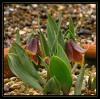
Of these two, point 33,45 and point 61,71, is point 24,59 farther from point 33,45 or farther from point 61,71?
point 61,71

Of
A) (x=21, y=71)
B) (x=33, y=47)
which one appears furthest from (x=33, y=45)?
(x=21, y=71)

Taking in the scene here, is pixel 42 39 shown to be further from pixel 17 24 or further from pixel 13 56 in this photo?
pixel 17 24

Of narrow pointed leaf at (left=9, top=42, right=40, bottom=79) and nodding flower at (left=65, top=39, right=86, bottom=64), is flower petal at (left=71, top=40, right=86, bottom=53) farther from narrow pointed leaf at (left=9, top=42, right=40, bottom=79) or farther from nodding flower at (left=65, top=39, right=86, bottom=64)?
narrow pointed leaf at (left=9, top=42, right=40, bottom=79)

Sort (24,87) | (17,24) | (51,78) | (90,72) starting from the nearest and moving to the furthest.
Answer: (51,78)
(24,87)
(90,72)
(17,24)

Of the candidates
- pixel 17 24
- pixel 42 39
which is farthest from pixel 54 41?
pixel 17 24

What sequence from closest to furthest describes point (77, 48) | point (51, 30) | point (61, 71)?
point (61, 71) → point (77, 48) → point (51, 30)

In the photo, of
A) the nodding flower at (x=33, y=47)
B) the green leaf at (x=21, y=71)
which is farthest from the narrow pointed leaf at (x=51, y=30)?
the green leaf at (x=21, y=71)

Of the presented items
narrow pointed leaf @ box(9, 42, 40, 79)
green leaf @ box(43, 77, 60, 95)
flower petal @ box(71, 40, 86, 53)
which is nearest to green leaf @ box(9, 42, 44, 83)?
narrow pointed leaf @ box(9, 42, 40, 79)
